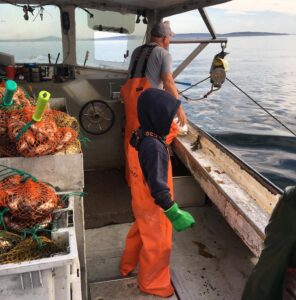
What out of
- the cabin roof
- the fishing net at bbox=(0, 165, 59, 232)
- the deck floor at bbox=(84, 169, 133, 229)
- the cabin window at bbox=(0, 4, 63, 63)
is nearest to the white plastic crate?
the fishing net at bbox=(0, 165, 59, 232)

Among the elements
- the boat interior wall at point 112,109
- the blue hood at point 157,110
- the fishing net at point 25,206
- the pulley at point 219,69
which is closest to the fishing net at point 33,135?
the fishing net at point 25,206

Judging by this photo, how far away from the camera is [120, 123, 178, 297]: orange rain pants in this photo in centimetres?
235

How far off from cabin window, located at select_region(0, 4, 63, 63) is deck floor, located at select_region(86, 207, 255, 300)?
10.1 ft

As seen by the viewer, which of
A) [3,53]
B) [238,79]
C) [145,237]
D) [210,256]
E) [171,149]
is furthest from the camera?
[238,79]

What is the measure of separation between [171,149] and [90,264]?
6.34 feet

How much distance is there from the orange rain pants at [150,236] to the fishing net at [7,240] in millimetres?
1052

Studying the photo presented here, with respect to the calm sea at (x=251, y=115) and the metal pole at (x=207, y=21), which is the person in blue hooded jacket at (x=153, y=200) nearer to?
the metal pole at (x=207, y=21)

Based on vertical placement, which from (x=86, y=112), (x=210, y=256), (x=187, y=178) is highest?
(x=86, y=112)

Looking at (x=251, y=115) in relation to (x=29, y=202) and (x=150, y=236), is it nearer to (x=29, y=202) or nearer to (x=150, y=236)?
(x=150, y=236)

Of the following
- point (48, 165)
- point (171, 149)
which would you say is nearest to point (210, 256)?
point (171, 149)

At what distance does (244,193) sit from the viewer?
2.85 meters

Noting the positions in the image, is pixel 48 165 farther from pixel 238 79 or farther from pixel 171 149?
pixel 238 79

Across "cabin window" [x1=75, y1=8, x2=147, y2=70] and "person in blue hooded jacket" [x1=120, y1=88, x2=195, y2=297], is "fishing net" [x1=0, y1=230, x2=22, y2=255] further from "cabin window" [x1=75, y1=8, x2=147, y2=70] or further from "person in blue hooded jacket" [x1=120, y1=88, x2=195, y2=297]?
"cabin window" [x1=75, y1=8, x2=147, y2=70]

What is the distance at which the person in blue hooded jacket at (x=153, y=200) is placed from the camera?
2055mm
